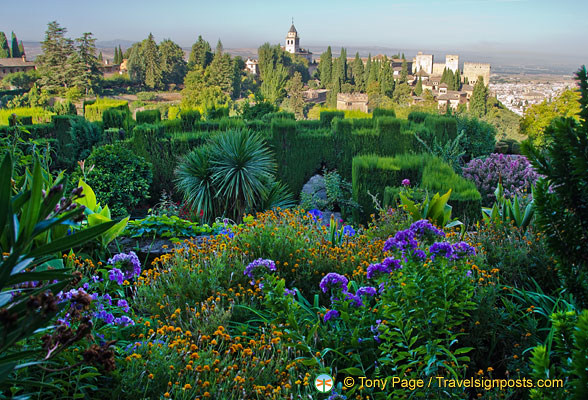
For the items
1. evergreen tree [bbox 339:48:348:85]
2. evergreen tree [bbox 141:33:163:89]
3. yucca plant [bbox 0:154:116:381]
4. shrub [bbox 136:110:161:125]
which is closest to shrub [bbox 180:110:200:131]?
shrub [bbox 136:110:161:125]

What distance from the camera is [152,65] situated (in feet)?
221

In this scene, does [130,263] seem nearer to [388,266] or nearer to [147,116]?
[388,266]

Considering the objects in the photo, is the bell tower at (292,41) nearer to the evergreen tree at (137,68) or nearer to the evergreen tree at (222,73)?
the evergreen tree at (137,68)

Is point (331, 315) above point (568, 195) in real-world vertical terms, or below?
below

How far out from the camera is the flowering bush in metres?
7.75

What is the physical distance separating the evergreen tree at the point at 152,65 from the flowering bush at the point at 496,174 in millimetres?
66722

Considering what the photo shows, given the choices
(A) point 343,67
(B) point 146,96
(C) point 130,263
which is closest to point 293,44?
(A) point 343,67

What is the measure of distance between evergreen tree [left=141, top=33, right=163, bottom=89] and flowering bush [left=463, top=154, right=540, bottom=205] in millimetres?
66722

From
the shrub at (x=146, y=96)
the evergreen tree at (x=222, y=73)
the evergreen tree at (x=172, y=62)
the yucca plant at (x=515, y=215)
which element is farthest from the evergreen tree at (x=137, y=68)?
the yucca plant at (x=515, y=215)

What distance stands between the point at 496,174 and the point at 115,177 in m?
6.74

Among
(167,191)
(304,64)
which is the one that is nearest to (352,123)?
(167,191)

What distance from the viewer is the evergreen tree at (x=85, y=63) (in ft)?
169

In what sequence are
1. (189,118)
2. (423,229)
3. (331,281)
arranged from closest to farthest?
(331,281), (423,229), (189,118)

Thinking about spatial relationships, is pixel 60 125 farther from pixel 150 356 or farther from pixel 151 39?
pixel 151 39
